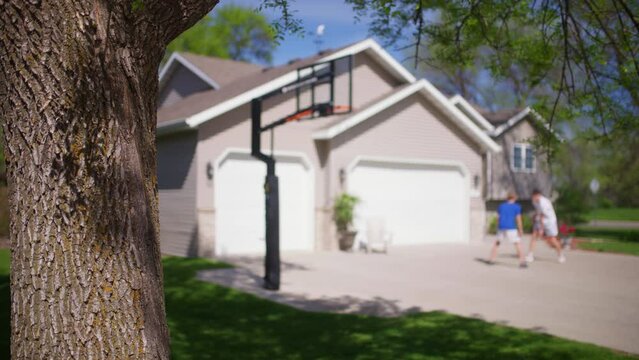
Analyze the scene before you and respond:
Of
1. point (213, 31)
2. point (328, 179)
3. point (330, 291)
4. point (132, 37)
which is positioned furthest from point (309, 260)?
point (213, 31)

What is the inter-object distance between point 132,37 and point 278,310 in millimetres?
5735

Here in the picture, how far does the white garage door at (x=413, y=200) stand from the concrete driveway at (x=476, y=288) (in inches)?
100

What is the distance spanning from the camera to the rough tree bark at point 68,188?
2.93 m

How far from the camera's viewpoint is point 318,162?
55.4ft

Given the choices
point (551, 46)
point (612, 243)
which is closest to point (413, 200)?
point (612, 243)

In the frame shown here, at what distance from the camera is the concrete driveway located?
25.4ft

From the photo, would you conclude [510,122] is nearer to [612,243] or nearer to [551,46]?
[612,243]

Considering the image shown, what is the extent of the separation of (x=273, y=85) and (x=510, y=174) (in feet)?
45.0

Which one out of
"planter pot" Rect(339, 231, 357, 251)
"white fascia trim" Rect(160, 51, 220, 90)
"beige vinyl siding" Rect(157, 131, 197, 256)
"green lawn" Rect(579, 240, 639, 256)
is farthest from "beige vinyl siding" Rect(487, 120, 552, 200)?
"beige vinyl siding" Rect(157, 131, 197, 256)

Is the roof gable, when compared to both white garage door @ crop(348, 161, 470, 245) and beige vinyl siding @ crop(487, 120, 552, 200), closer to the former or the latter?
white garage door @ crop(348, 161, 470, 245)

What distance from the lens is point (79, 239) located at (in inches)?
116

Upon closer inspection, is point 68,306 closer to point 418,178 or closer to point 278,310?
point 278,310

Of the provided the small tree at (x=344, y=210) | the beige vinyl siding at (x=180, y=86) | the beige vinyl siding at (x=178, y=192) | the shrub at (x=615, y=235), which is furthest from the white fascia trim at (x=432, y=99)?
the beige vinyl siding at (x=180, y=86)

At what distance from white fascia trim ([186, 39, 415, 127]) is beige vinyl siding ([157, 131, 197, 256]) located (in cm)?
69
